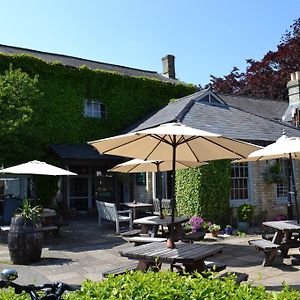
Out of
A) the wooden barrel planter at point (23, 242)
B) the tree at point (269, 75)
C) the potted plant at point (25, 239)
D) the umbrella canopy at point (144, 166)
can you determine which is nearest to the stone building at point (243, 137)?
the umbrella canopy at point (144, 166)

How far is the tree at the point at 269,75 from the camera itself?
32250 millimetres

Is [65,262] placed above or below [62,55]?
below

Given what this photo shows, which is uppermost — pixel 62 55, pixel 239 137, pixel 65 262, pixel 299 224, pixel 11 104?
pixel 62 55

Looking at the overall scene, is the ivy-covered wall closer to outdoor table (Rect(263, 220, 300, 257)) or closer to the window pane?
the window pane

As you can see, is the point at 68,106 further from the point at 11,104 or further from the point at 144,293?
the point at 144,293

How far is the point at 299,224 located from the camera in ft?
28.6

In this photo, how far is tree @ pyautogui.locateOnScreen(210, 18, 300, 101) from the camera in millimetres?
32250

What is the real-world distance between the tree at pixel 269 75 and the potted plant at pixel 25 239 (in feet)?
91.7

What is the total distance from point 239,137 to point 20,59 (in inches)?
441

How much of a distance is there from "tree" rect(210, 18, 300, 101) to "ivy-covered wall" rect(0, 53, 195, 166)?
12.8 m

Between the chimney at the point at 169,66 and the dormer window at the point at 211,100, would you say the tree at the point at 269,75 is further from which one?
the dormer window at the point at 211,100

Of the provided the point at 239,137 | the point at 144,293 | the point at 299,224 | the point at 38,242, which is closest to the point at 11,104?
the point at 38,242

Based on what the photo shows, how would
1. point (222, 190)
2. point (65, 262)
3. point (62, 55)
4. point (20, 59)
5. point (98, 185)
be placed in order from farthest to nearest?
point (62, 55), point (98, 185), point (20, 59), point (222, 190), point (65, 262)

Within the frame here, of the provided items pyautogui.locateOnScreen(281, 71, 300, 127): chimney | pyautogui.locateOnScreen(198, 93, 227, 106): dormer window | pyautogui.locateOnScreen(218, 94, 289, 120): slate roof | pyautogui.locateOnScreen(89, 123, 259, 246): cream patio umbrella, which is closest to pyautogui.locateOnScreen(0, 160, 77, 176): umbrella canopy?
pyautogui.locateOnScreen(89, 123, 259, 246): cream patio umbrella
